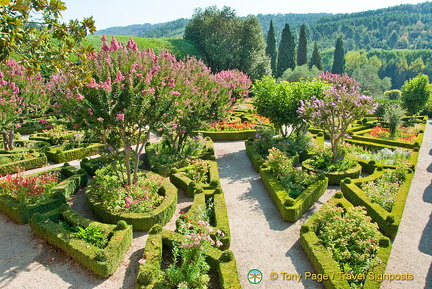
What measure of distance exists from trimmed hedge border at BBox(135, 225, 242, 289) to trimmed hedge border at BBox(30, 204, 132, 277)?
76cm

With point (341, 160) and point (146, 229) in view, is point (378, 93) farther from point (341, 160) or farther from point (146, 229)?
point (146, 229)

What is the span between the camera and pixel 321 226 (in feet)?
29.4

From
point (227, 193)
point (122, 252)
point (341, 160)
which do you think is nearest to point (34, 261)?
point (122, 252)

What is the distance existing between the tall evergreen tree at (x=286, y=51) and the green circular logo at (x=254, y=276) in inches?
1981

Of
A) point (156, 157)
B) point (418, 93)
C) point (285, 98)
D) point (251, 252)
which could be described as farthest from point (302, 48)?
point (251, 252)

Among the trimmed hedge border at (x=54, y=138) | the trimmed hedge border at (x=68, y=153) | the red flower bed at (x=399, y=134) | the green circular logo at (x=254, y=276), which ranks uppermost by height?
the trimmed hedge border at (x=54, y=138)

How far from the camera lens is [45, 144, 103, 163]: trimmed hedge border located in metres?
15.2

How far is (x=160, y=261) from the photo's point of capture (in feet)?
24.2

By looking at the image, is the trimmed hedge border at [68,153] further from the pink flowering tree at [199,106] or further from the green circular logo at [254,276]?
the green circular logo at [254,276]

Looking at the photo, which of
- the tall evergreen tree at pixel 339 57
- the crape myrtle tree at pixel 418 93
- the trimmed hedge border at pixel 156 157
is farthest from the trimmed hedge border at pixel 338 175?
the tall evergreen tree at pixel 339 57

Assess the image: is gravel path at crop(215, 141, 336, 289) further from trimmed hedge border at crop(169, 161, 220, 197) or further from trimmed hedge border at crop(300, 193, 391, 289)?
trimmed hedge border at crop(169, 161, 220, 197)

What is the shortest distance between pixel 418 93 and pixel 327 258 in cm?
2397

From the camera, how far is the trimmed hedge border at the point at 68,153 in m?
15.2

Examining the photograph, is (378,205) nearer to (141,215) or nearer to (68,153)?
(141,215)
